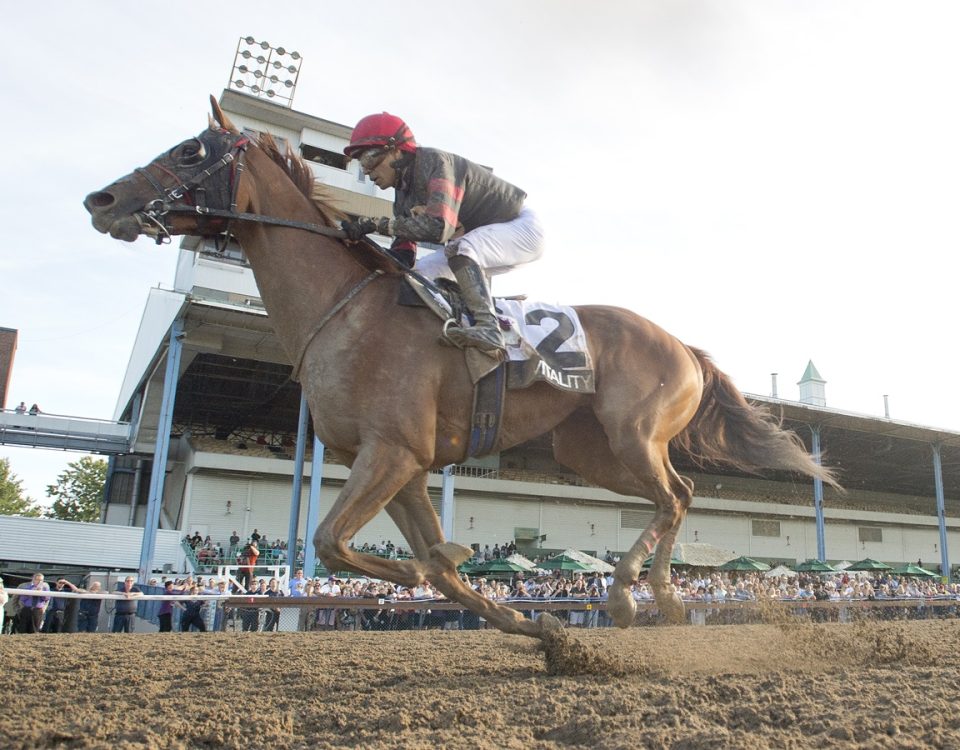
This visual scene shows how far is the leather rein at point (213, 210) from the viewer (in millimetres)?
4969

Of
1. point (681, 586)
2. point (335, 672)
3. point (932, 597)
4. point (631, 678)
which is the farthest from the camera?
point (932, 597)

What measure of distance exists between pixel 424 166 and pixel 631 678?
3.30m

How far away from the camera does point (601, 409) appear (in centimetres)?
548

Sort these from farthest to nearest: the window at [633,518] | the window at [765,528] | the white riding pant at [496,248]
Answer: the window at [765,528]
the window at [633,518]
the white riding pant at [496,248]

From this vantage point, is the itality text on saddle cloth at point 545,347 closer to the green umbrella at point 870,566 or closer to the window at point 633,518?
the green umbrella at point 870,566

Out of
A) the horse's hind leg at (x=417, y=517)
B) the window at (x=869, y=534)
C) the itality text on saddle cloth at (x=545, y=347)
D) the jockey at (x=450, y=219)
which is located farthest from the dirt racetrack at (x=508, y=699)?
the window at (x=869, y=534)

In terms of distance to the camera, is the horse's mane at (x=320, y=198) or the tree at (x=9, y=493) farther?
the tree at (x=9, y=493)

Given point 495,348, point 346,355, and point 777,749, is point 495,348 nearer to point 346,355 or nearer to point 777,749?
point 346,355

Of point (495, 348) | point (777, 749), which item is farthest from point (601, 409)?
point (777, 749)

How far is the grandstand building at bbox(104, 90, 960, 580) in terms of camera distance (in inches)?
931

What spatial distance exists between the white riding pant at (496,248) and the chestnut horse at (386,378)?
0.32 meters

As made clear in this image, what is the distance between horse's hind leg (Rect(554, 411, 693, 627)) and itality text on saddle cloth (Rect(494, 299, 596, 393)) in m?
0.53

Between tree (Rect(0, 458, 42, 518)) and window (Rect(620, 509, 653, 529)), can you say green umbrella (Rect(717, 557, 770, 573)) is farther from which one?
tree (Rect(0, 458, 42, 518))

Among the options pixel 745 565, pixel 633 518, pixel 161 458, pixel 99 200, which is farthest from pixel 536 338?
pixel 633 518
